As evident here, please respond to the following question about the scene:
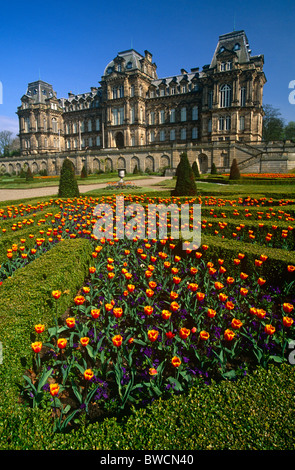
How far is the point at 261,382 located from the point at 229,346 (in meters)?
0.83

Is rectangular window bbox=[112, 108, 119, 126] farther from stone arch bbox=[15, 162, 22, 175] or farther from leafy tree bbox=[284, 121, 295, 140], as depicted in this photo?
leafy tree bbox=[284, 121, 295, 140]

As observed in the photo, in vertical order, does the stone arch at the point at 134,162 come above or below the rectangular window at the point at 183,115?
below

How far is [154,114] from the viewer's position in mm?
51219

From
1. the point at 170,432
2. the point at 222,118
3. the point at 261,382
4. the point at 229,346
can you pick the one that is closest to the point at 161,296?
the point at 229,346

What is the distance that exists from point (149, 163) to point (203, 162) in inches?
307

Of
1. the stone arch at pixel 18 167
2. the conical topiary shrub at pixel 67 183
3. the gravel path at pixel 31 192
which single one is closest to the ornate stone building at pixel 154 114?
the stone arch at pixel 18 167

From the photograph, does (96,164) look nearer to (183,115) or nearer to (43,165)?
(43,165)

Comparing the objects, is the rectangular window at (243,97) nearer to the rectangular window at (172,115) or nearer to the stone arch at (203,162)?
the stone arch at (203,162)

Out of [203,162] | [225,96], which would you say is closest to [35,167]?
[203,162]

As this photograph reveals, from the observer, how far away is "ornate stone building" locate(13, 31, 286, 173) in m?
40.6

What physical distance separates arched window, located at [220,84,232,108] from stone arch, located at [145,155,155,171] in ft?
42.7

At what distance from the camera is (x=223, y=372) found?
109 inches

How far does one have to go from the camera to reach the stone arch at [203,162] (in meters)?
38.3
